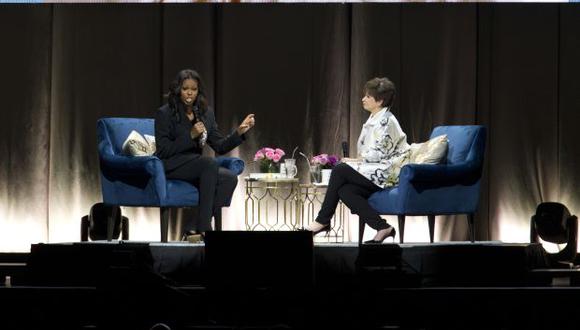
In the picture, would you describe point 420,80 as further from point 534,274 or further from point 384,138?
point 534,274

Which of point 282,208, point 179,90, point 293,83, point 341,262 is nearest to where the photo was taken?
point 341,262

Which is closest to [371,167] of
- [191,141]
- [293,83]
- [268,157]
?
[191,141]

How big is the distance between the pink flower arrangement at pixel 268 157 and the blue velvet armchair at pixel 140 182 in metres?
0.72

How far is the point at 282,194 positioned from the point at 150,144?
5.59 ft

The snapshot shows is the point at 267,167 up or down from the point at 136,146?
down

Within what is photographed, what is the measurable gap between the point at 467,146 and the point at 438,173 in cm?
34

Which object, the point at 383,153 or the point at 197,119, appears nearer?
the point at 383,153

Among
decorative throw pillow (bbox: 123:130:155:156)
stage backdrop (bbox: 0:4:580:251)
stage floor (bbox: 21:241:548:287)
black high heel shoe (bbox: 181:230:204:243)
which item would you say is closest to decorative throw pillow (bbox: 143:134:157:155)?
decorative throw pillow (bbox: 123:130:155:156)

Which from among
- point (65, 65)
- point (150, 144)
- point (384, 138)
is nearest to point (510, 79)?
point (384, 138)

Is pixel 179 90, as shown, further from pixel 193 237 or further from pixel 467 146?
pixel 467 146

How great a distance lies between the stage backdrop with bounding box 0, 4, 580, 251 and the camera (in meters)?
7.45

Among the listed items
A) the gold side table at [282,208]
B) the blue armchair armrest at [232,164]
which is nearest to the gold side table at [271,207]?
the gold side table at [282,208]

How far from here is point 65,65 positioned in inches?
296

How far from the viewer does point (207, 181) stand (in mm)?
5793
